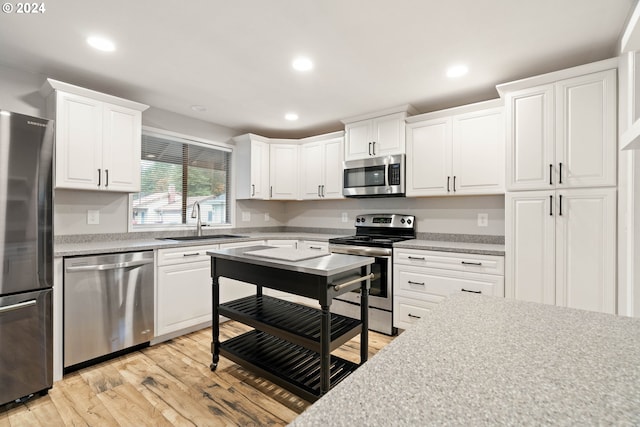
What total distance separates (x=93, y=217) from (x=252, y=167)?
6.04 ft

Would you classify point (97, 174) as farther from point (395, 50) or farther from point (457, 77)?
point (457, 77)

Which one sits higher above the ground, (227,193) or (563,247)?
(227,193)

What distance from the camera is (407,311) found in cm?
297

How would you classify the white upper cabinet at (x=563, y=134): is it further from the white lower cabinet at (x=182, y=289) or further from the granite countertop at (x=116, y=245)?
the white lower cabinet at (x=182, y=289)

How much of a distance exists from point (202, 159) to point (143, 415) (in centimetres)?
289

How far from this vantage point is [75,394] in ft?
6.81

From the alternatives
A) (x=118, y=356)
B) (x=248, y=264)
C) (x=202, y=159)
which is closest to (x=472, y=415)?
(x=248, y=264)

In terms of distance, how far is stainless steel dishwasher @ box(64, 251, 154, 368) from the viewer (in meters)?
2.30

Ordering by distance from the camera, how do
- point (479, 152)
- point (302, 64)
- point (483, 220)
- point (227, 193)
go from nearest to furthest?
point (302, 64) → point (479, 152) → point (483, 220) → point (227, 193)

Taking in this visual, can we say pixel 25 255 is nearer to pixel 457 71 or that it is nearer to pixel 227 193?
pixel 227 193

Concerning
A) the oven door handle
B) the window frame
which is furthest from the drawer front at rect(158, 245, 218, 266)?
the oven door handle

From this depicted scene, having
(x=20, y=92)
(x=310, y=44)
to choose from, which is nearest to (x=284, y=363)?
(x=310, y=44)

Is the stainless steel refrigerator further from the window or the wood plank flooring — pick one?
the window

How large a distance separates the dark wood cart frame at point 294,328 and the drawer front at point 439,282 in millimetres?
987
